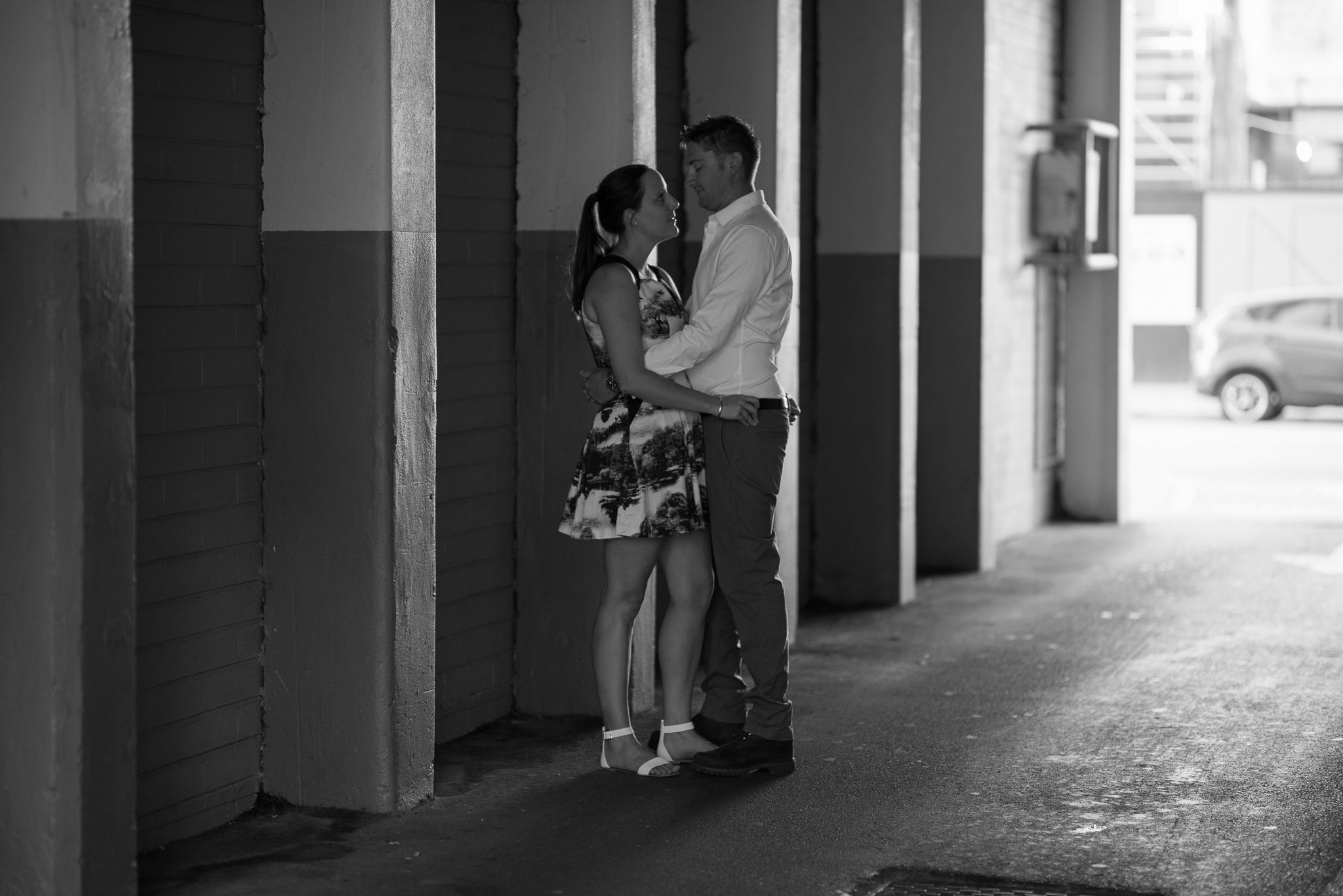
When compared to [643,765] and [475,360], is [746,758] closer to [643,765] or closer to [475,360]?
[643,765]

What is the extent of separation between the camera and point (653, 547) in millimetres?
6109

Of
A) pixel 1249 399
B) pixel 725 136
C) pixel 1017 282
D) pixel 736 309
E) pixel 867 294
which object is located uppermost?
pixel 725 136

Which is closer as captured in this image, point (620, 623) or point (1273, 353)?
point (620, 623)

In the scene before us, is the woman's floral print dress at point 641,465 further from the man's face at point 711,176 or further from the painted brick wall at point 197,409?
the painted brick wall at point 197,409

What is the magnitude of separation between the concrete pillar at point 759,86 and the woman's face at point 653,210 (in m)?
2.22

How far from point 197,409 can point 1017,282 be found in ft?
27.0

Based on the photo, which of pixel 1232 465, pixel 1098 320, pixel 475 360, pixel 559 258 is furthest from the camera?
pixel 1232 465

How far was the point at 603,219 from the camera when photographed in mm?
6043

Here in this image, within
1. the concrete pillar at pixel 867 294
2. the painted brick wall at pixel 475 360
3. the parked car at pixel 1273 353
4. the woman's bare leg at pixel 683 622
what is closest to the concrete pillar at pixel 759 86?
the concrete pillar at pixel 867 294

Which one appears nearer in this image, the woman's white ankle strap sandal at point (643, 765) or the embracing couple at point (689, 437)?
the embracing couple at point (689, 437)

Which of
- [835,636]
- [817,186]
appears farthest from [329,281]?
[817,186]

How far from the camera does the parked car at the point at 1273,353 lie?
72.0 ft

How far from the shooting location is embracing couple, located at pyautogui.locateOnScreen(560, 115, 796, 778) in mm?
5941

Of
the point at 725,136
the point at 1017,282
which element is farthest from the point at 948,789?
the point at 1017,282
